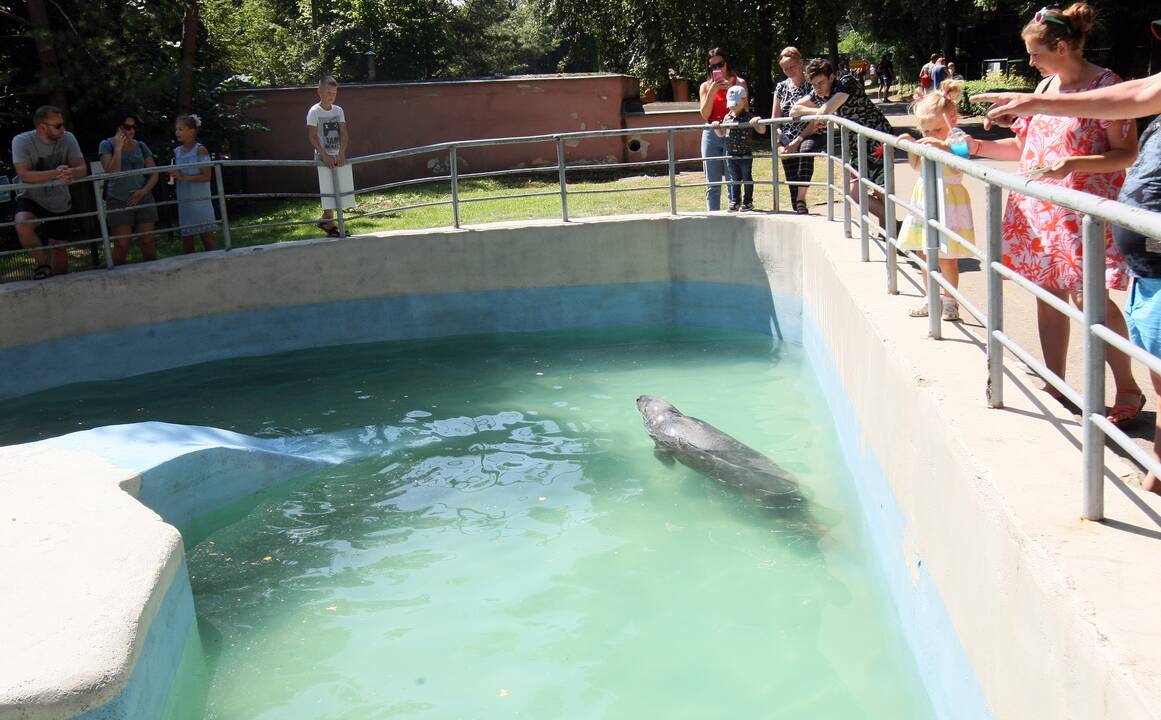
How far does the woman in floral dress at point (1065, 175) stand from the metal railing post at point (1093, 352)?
165 cm

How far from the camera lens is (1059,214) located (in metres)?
4.92

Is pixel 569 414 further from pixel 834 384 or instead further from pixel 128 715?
pixel 128 715

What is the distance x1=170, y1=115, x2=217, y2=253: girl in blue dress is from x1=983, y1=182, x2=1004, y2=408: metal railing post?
8869 mm

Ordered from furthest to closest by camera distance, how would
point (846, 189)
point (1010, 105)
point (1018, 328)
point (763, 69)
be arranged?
point (763, 69) → point (846, 189) → point (1018, 328) → point (1010, 105)

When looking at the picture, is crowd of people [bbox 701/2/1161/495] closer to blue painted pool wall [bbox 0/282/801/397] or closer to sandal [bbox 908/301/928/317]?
sandal [bbox 908/301/928/317]

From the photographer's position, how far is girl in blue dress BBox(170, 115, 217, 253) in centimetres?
1102

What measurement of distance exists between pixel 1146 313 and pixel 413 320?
8.66 meters

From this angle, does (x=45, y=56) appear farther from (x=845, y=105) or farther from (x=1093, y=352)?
(x=1093, y=352)

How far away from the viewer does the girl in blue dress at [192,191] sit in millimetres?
11023

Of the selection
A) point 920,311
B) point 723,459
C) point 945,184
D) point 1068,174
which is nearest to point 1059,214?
point 1068,174

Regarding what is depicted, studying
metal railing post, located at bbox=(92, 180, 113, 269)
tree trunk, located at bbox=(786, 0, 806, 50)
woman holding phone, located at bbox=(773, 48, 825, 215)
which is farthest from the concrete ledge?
tree trunk, located at bbox=(786, 0, 806, 50)

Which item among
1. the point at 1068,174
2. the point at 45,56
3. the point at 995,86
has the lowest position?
the point at 1068,174

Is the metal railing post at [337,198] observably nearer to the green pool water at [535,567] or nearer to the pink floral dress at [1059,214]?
the green pool water at [535,567]

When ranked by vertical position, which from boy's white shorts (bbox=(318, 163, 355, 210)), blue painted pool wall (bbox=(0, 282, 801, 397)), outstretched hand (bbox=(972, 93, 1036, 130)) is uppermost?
outstretched hand (bbox=(972, 93, 1036, 130))
